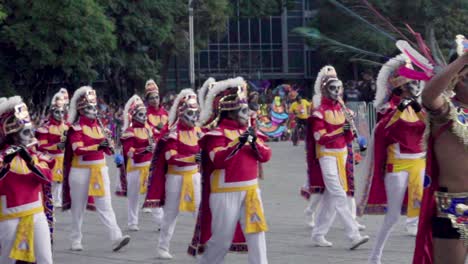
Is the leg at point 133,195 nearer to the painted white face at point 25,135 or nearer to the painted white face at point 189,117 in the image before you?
the painted white face at point 189,117

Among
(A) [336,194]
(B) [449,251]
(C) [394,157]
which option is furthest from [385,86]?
(B) [449,251]

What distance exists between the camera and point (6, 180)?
985 cm

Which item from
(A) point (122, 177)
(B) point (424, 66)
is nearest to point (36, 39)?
(A) point (122, 177)

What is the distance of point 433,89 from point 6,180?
4592 millimetres

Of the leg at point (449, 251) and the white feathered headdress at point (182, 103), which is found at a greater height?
the white feathered headdress at point (182, 103)

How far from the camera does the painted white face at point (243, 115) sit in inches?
402

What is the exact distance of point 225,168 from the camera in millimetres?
9945

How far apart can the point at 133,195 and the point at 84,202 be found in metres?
2.32

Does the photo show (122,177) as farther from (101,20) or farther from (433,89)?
(101,20)

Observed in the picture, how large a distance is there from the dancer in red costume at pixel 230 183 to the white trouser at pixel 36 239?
1419mm

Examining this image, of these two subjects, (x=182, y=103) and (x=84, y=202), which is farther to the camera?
(x=84, y=202)

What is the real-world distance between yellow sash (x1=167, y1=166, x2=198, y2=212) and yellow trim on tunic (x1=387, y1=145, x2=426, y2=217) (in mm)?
2896

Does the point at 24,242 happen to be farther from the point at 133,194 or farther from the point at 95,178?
the point at 133,194

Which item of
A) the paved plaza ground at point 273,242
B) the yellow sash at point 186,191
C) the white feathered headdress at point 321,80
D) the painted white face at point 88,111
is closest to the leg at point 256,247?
the paved plaza ground at point 273,242
